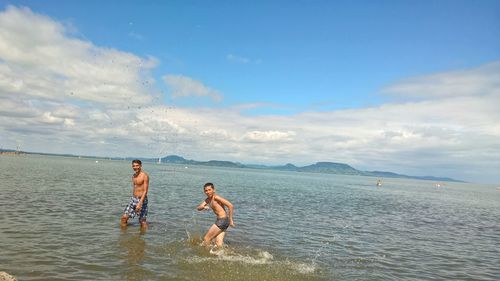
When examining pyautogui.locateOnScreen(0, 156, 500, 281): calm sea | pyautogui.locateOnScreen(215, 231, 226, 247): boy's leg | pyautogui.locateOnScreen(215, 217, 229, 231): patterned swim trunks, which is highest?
pyautogui.locateOnScreen(215, 217, 229, 231): patterned swim trunks

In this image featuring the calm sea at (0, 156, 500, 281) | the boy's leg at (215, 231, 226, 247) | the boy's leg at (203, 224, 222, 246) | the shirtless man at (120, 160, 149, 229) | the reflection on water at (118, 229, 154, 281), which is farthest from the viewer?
the shirtless man at (120, 160, 149, 229)

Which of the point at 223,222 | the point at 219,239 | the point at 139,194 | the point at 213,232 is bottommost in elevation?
the point at 219,239

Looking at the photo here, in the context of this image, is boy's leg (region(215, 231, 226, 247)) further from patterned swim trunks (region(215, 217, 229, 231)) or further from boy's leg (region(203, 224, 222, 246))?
patterned swim trunks (region(215, 217, 229, 231))

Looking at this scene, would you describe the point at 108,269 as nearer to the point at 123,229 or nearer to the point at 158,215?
the point at 123,229

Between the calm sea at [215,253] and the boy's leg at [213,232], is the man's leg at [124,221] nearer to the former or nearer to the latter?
the calm sea at [215,253]

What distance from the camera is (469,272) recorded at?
1381 cm

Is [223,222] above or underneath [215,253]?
above

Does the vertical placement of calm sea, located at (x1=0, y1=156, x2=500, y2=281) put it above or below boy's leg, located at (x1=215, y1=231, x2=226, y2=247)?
below

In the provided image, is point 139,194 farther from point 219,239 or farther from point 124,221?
point 219,239

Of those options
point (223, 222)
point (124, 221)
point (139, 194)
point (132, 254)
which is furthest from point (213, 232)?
point (124, 221)

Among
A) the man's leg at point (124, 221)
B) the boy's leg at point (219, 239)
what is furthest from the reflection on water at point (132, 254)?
the boy's leg at point (219, 239)

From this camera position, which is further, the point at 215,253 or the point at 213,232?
the point at 213,232

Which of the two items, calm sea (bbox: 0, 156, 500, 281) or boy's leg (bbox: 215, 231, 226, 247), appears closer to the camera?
calm sea (bbox: 0, 156, 500, 281)

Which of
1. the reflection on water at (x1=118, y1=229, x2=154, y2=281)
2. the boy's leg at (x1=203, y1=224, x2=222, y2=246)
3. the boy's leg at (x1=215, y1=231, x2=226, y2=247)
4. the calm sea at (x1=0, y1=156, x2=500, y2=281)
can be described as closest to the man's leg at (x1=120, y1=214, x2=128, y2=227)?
the calm sea at (x1=0, y1=156, x2=500, y2=281)
